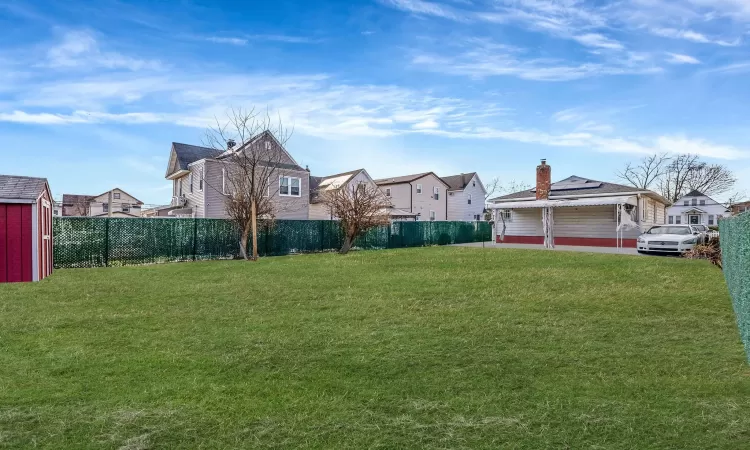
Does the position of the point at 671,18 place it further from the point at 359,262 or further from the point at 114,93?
the point at 114,93

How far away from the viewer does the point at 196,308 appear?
7.69m

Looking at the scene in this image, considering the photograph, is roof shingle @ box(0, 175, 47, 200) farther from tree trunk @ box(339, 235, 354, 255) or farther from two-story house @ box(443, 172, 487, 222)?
two-story house @ box(443, 172, 487, 222)

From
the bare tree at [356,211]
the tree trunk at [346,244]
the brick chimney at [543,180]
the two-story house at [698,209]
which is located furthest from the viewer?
the two-story house at [698,209]

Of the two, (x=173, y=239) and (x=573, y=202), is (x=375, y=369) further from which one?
A: (x=573, y=202)

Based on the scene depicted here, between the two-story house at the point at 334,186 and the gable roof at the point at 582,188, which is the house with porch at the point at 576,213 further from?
the two-story house at the point at 334,186

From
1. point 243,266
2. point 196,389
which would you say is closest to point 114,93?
point 243,266

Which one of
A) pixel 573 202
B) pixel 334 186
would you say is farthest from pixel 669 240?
pixel 334 186

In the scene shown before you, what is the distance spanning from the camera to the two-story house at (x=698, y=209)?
48875 millimetres

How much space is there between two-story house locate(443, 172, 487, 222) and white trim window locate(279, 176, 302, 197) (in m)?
19.8

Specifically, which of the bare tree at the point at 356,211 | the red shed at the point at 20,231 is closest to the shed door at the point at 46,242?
the red shed at the point at 20,231

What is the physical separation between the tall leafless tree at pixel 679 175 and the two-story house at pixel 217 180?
41416 millimetres

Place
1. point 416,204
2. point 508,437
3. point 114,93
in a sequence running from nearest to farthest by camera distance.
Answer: point 508,437
point 114,93
point 416,204

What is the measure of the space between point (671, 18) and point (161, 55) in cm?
1488

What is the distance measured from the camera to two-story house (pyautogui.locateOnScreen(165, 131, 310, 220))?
25.1 metres
